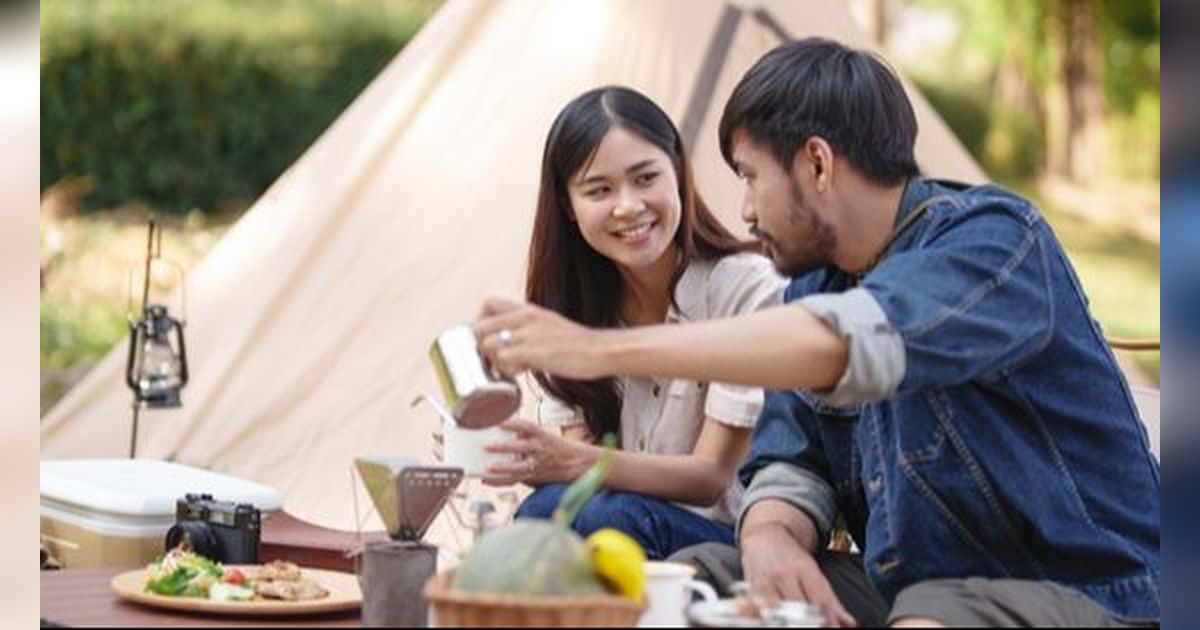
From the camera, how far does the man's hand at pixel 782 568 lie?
2607 millimetres

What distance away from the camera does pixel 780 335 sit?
2.21m

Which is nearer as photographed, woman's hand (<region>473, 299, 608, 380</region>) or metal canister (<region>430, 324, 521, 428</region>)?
woman's hand (<region>473, 299, 608, 380</region>)

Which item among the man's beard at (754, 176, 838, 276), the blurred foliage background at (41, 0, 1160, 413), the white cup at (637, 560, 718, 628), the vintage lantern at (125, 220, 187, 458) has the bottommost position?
the white cup at (637, 560, 718, 628)

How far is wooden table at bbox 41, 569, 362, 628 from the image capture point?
2.49m

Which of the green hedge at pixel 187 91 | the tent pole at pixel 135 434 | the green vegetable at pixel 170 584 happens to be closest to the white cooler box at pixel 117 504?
the green vegetable at pixel 170 584

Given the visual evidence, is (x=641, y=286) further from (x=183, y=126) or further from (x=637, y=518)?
(x=183, y=126)

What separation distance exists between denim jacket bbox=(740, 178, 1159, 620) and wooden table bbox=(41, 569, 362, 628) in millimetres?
647

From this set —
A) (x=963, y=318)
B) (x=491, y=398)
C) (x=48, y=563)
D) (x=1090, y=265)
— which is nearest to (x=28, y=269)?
(x=491, y=398)

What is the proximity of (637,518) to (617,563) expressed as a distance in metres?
1.01

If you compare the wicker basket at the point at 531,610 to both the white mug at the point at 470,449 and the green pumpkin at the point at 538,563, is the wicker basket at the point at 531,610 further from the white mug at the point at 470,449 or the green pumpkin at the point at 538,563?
the white mug at the point at 470,449

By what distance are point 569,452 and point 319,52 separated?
834cm

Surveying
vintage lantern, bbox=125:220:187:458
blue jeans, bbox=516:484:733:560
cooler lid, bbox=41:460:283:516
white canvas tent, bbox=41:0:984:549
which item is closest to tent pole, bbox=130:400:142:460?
vintage lantern, bbox=125:220:187:458

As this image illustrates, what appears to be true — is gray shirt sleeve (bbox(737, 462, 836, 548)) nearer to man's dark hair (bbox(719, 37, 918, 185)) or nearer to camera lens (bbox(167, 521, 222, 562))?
man's dark hair (bbox(719, 37, 918, 185))

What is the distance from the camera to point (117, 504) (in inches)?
134
